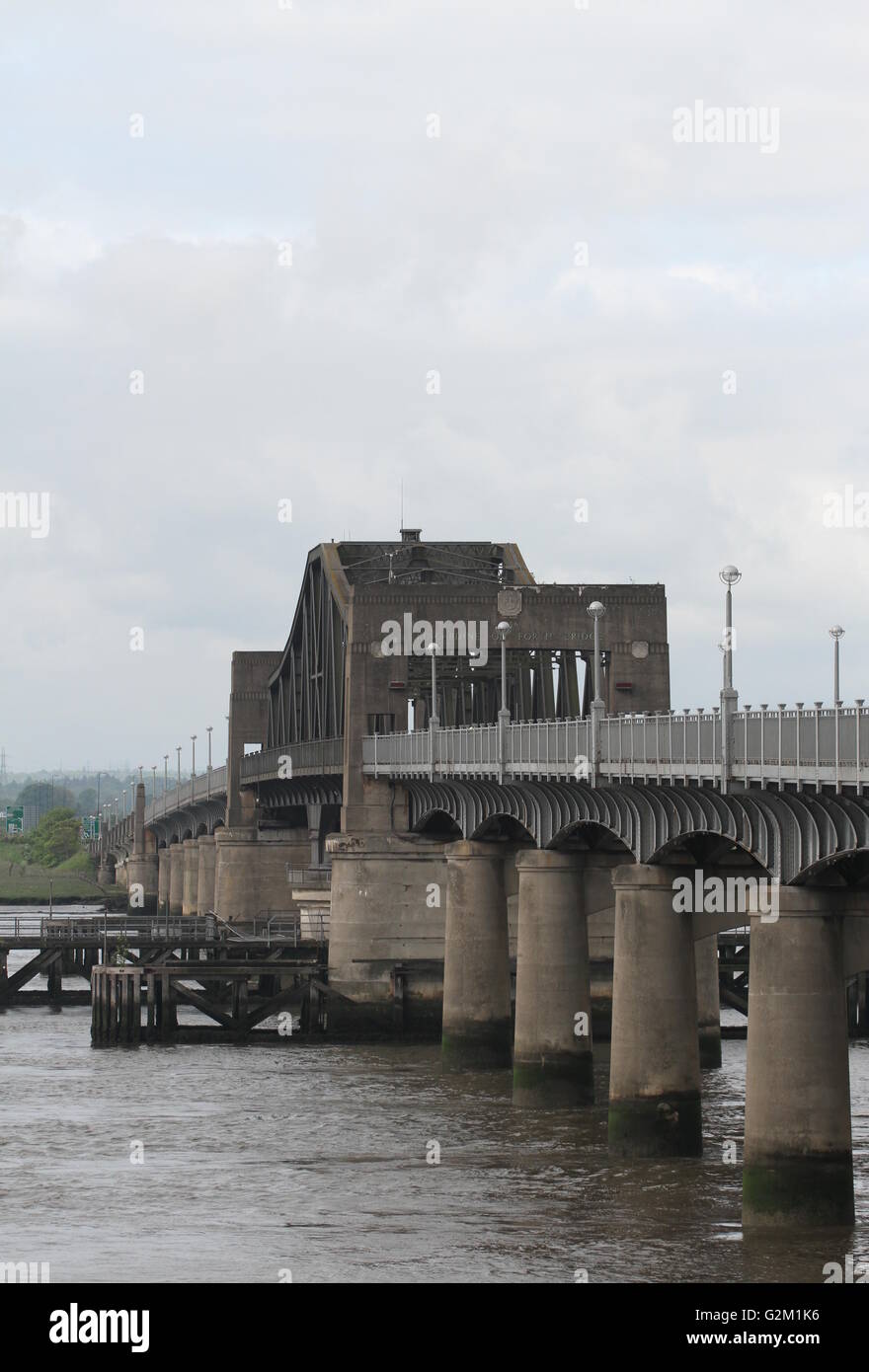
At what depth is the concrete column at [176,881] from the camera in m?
170

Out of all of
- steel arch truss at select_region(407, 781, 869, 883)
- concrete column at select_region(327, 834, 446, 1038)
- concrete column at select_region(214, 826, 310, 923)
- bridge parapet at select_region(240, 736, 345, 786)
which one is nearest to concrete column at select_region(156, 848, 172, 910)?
concrete column at select_region(214, 826, 310, 923)

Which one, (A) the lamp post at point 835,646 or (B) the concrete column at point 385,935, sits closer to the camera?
(A) the lamp post at point 835,646

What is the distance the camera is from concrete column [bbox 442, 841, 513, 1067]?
2741 inches

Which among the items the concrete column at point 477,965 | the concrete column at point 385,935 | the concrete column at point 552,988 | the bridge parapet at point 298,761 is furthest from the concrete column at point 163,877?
the concrete column at point 552,988

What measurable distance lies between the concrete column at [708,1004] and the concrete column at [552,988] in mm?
6994

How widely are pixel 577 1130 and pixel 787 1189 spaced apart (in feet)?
52.3

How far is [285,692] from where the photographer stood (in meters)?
125

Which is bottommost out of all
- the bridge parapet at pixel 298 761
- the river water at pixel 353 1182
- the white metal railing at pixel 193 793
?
the river water at pixel 353 1182

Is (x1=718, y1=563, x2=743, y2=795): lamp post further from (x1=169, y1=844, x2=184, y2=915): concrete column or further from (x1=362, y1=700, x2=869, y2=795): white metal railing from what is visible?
(x1=169, y1=844, x2=184, y2=915): concrete column

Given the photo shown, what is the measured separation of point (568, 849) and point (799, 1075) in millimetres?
21808

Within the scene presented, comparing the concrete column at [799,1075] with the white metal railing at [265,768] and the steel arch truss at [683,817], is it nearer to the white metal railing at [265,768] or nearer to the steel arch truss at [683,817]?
the steel arch truss at [683,817]
